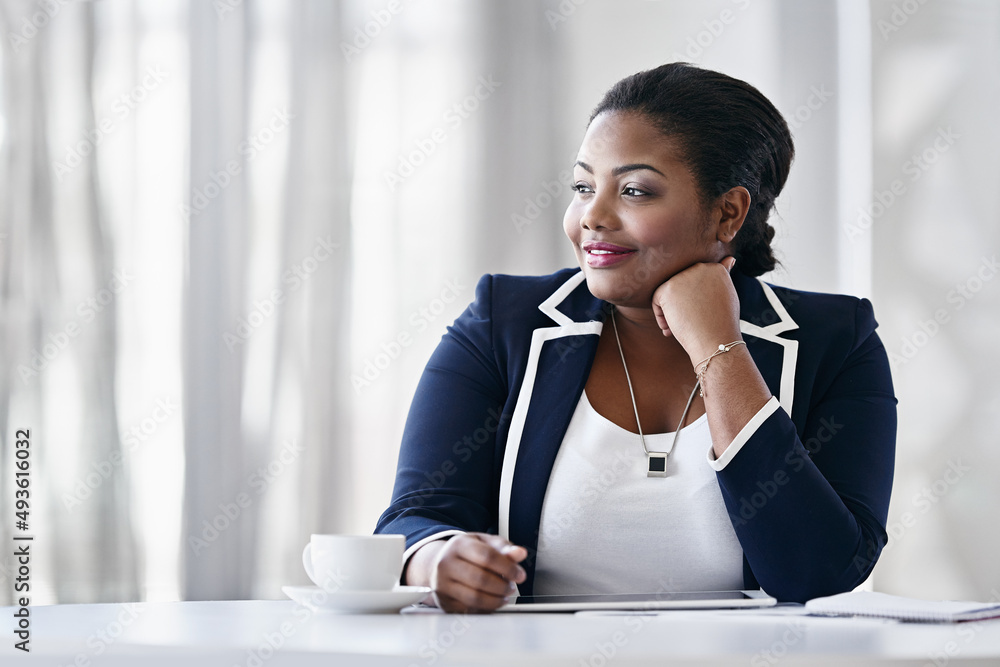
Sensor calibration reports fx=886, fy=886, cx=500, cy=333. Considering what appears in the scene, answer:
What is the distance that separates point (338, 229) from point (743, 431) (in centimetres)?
140

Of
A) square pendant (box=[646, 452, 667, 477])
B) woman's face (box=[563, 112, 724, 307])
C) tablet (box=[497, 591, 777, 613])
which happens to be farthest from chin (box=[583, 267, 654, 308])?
tablet (box=[497, 591, 777, 613])

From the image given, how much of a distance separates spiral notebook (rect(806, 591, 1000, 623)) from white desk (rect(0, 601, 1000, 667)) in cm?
1

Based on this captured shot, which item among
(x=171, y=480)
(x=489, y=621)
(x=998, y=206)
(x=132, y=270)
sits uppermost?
(x=998, y=206)

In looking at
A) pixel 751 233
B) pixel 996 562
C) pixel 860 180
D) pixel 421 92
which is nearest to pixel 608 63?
pixel 421 92

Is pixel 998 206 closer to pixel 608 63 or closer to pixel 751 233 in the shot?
pixel 608 63

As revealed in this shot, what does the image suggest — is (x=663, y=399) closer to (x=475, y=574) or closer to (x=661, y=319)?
(x=661, y=319)

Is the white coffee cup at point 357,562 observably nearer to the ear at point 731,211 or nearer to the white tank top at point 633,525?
the white tank top at point 633,525

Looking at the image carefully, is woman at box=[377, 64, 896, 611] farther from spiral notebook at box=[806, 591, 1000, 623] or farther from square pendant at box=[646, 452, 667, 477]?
spiral notebook at box=[806, 591, 1000, 623]

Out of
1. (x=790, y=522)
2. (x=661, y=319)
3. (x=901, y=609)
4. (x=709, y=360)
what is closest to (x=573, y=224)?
(x=661, y=319)

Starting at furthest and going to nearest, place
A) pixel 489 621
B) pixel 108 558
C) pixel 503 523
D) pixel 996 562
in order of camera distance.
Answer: pixel 996 562 < pixel 108 558 < pixel 503 523 < pixel 489 621

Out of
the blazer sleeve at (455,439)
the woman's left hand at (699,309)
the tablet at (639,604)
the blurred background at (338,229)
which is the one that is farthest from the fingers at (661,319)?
the blurred background at (338,229)

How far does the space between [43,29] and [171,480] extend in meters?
1.15

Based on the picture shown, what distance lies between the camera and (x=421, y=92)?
7.46 ft

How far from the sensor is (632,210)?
4.21ft
